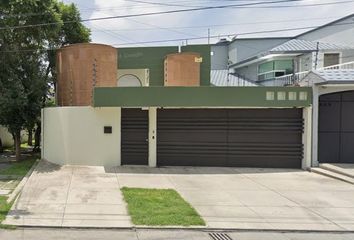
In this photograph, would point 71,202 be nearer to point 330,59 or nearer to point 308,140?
point 308,140

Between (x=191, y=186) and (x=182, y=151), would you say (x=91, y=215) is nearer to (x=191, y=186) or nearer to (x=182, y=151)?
(x=191, y=186)

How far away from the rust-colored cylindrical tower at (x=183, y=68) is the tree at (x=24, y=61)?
6331 mm

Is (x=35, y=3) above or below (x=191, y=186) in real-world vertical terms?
above

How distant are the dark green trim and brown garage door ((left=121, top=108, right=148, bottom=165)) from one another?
0.91m

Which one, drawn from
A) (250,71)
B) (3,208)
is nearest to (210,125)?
(3,208)

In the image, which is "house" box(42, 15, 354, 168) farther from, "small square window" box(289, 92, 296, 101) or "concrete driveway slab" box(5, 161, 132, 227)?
"concrete driveway slab" box(5, 161, 132, 227)

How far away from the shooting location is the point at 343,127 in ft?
55.8

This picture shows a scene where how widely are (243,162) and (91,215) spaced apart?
28.7 ft

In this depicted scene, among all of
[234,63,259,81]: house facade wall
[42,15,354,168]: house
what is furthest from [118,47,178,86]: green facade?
[42,15,354,168]: house

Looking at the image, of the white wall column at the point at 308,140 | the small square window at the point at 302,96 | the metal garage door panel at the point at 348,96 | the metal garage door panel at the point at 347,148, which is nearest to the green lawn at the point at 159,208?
the white wall column at the point at 308,140

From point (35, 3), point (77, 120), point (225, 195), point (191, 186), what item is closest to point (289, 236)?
point (225, 195)

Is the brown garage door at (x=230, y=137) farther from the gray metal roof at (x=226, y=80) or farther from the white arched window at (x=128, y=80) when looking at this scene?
the gray metal roof at (x=226, y=80)

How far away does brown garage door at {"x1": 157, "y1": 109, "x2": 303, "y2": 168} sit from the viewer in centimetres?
1622

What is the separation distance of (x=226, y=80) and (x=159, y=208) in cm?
2246
